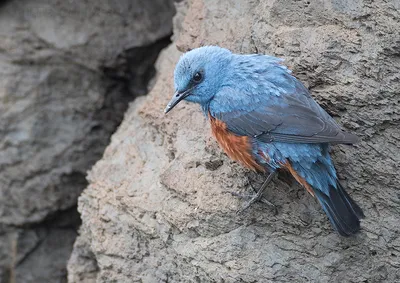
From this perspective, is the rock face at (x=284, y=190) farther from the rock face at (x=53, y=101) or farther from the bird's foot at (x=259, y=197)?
the rock face at (x=53, y=101)

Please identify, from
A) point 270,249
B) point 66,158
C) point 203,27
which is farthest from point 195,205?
point 66,158

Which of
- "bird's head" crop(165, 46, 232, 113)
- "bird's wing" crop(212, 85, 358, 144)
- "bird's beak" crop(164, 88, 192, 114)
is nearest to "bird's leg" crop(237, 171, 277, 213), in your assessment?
"bird's wing" crop(212, 85, 358, 144)

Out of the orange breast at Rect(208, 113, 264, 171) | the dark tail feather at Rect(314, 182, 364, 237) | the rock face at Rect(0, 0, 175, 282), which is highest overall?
the orange breast at Rect(208, 113, 264, 171)

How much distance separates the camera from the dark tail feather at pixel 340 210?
381 cm

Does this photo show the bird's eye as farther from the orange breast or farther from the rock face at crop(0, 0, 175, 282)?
the rock face at crop(0, 0, 175, 282)

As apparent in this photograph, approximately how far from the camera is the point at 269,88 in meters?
4.04

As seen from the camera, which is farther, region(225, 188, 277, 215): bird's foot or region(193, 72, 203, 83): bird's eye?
region(193, 72, 203, 83): bird's eye

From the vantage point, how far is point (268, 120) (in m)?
3.98

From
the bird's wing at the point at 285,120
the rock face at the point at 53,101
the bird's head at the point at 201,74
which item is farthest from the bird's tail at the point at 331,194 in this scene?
the rock face at the point at 53,101

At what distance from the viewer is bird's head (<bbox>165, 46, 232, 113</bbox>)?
4.21m

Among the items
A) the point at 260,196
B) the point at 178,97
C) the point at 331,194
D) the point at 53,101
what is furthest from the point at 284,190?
the point at 53,101

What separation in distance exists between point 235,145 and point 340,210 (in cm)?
72

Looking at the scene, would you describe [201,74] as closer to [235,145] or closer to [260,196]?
[235,145]

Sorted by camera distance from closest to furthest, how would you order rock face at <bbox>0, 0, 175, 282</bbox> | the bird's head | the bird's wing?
1. the bird's wing
2. the bird's head
3. rock face at <bbox>0, 0, 175, 282</bbox>
